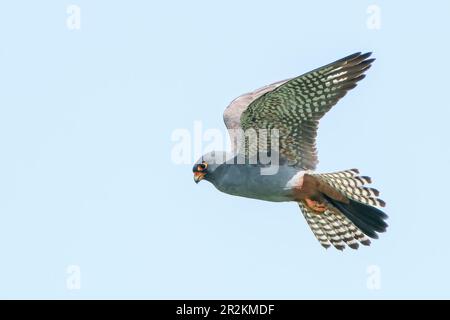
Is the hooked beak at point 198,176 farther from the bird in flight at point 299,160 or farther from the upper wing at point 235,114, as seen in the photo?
the upper wing at point 235,114

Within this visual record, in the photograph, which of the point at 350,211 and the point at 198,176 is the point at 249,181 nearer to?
the point at 198,176

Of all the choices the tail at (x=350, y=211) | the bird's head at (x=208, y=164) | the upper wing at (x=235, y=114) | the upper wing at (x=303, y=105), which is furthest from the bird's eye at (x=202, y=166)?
the tail at (x=350, y=211)

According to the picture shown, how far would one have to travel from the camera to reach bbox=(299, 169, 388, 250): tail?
1365 cm

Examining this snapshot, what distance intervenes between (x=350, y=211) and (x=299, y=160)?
1147mm

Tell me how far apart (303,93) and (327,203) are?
1.87 metres

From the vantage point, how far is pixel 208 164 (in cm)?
1330

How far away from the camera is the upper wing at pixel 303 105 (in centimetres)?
1255

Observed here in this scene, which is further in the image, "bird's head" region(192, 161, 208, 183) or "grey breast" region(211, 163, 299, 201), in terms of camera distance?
"bird's head" region(192, 161, 208, 183)

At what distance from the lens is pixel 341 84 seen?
41.7ft

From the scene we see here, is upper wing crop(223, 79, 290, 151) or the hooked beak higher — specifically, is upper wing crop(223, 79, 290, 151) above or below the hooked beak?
above

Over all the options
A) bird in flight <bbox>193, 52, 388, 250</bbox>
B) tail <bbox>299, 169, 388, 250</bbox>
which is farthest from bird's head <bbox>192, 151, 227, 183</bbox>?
tail <bbox>299, 169, 388, 250</bbox>

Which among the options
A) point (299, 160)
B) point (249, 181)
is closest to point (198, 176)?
point (249, 181)

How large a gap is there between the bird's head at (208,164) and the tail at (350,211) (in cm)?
133

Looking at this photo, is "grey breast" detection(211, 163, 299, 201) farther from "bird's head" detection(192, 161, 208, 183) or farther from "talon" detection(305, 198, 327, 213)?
"talon" detection(305, 198, 327, 213)
